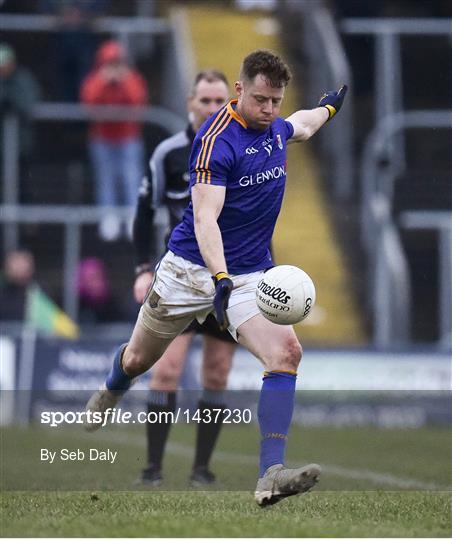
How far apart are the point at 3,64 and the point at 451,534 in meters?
11.2

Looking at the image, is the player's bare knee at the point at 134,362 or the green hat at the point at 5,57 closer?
the player's bare knee at the point at 134,362

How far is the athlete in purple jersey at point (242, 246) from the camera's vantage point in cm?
684

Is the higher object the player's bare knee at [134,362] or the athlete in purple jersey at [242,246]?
the athlete in purple jersey at [242,246]

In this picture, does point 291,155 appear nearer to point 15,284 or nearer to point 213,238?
point 15,284

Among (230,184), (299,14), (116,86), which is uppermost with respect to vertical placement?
(299,14)

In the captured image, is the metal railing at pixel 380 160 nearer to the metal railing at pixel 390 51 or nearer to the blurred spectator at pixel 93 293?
the metal railing at pixel 390 51

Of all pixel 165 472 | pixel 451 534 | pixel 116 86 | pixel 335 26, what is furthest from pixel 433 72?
pixel 451 534

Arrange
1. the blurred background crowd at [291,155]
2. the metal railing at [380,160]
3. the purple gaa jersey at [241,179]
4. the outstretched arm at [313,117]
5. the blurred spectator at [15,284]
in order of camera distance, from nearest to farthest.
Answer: the purple gaa jersey at [241,179], the outstretched arm at [313,117], the blurred spectator at [15,284], the blurred background crowd at [291,155], the metal railing at [380,160]

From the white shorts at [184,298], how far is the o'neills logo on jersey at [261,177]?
1.57 feet

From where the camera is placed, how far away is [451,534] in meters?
6.01

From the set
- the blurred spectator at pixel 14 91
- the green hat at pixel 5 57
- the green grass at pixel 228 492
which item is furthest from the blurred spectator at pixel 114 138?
the green grass at pixel 228 492

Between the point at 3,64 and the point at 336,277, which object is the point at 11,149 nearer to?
the point at 3,64

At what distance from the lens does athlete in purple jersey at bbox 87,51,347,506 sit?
22.4 feet

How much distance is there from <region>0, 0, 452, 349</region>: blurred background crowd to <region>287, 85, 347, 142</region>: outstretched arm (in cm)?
685
